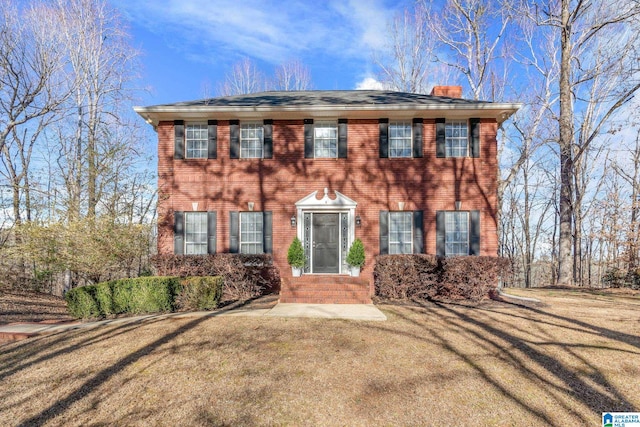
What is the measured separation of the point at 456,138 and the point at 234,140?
7126 mm

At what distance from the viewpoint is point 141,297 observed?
25.0 ft

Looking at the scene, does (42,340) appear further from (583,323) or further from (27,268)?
(583,323)

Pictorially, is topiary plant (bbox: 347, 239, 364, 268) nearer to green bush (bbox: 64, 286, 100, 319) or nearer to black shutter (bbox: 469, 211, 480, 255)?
black shutter (bbox: 469, 211, 480, 255)

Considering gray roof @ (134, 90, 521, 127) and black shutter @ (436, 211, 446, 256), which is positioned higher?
gray roof @ (134, 90, 521, 127)

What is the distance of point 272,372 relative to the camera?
14.9 feet

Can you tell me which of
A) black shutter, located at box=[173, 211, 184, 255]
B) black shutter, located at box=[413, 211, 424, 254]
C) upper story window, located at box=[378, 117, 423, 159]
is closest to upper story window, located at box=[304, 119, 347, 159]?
upper story window, located at box=[378, 117, 423, 159]

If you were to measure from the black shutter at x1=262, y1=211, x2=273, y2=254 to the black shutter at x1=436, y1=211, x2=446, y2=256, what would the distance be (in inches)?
205

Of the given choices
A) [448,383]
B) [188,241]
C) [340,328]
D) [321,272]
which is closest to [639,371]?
[448,383]

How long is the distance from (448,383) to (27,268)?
14.0m

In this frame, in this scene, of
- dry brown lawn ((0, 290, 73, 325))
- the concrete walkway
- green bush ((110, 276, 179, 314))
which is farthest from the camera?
dry brown lawn ((0, 290, 73, 325))

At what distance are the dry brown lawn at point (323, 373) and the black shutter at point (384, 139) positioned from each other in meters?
5.82

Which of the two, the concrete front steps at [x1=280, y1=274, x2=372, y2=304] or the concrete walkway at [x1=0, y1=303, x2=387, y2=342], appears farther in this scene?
the concrete front steps at [x1=280, y1=274, x2=372, y2=304]

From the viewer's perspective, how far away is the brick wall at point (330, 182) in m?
10.8

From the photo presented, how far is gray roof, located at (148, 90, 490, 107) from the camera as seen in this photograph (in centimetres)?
1080
